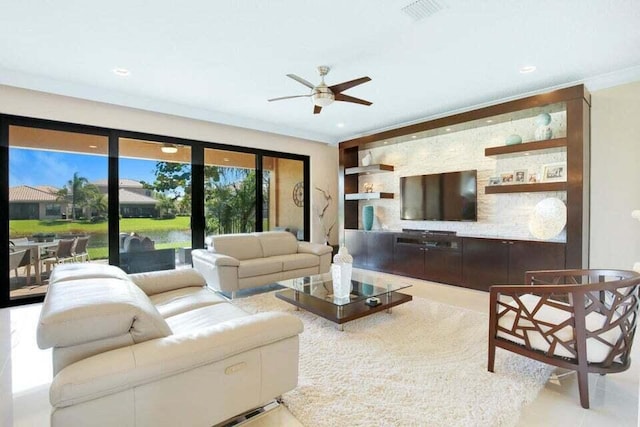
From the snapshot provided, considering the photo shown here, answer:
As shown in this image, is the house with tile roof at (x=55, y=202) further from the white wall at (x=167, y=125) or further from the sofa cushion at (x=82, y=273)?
the sofa cushion at (x=82, y=273)

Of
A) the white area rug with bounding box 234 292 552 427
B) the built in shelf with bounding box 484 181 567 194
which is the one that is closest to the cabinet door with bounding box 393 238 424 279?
the built in shelf with bounding box 484 181 567 194

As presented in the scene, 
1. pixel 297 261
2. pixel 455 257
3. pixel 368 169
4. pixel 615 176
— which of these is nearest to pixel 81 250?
pixel 297 261

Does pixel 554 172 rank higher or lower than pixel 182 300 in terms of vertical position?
higher

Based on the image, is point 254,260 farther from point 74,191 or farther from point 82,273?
point 74,191

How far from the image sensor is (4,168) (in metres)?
3.71

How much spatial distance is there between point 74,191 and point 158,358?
4.05 m

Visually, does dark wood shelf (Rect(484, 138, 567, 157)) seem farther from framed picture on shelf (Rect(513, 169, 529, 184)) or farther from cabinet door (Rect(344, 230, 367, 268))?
cabinet door (Rect(344, 230, 367, 268))

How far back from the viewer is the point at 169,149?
500 centimetres

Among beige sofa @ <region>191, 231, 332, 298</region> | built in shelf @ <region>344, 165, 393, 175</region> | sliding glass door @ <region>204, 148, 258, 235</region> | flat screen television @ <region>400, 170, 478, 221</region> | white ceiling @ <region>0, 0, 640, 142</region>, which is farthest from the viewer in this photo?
built in shelf @ <region>344, 165, 393, 175</region>

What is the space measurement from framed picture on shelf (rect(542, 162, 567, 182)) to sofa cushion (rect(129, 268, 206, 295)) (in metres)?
4.47

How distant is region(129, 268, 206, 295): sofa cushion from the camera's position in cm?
263

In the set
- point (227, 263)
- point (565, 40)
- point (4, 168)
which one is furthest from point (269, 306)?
point (565, 40)

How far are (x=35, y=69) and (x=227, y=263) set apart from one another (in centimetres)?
310

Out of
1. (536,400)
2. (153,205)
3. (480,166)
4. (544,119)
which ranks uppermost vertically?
(544,119)
